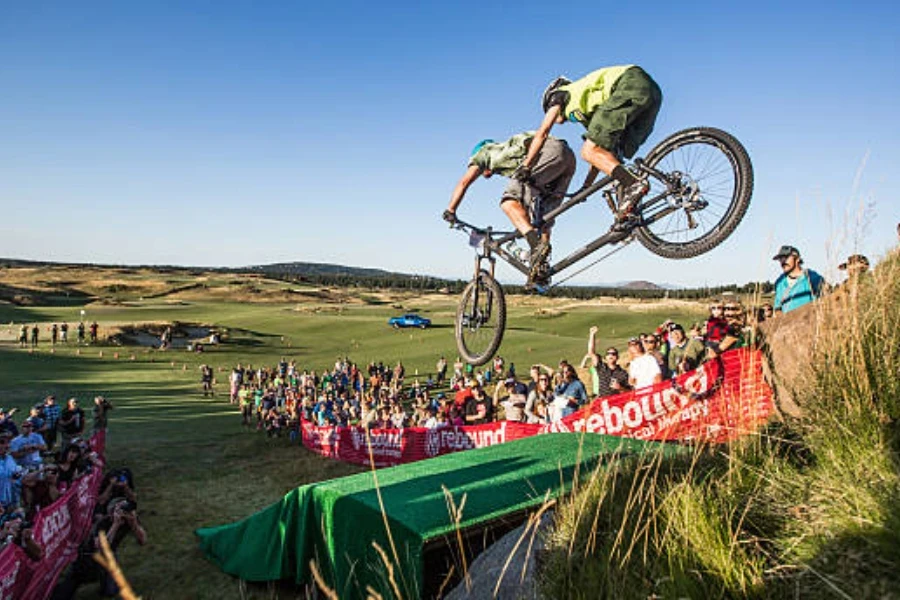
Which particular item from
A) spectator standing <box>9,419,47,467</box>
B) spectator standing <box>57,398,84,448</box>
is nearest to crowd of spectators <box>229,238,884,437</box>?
spectator standing <box>9,419,47,467</box>

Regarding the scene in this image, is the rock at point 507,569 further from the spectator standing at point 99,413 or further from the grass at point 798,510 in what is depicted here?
the spectator standing at point 99,413

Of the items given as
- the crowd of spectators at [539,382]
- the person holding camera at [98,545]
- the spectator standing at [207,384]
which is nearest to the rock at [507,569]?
the crowd of spectators at [539,382]

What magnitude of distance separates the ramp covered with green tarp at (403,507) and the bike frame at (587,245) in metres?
1.85

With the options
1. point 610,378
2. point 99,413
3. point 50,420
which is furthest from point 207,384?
point 610,378

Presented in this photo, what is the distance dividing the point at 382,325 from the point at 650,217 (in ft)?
192

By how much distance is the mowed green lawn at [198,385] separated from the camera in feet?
42.0

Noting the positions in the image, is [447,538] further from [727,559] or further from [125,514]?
[125,514]

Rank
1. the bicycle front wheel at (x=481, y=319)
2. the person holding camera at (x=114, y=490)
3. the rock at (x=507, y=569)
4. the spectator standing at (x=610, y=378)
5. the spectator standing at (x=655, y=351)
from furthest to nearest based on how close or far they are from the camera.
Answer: the person holding camera at (x=114, y=490) → the spectator standing at (x=610, y=378) → the spectator standing at (x=655, y=351) → the bicycle front wheel at (x=481, y=319) → the rock at (x=507, y=569)

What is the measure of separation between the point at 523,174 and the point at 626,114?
1338 mm

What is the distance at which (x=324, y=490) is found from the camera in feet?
24.8

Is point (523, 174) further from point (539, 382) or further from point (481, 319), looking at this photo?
point (539, 382)

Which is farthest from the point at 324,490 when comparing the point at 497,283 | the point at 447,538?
the point at 497,283

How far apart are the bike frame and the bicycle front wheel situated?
8.1 inches

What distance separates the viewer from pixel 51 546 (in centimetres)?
957
